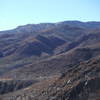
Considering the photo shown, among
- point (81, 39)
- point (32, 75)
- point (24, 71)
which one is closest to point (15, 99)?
point (32, 75)

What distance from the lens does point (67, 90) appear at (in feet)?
190

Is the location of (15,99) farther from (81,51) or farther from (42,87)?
(81,51)

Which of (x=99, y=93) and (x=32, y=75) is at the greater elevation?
(x=99, y=93)

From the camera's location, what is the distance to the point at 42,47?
165 meters

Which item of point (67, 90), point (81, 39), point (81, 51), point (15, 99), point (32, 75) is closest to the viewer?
point (67, 90)

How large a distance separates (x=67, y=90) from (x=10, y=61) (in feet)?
296

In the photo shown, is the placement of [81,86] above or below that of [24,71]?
above

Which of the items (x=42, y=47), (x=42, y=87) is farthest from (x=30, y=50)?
(x=42, y=87)

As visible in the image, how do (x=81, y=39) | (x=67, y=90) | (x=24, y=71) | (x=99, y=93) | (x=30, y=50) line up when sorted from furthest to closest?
(x=81, y=39)
(x=30, y=50)
(x=24, y=71)
(x=67, y=90)
(x=99, y=93)

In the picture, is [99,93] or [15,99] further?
[15,99]

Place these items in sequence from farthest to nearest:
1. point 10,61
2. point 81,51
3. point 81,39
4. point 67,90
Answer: point 81,39 → point 10,61 → point 81,51 → point 67,90

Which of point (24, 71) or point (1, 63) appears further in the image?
point (1, 63)

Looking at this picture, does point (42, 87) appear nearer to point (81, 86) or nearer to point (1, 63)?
point (81, 86)

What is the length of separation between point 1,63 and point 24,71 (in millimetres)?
29208
